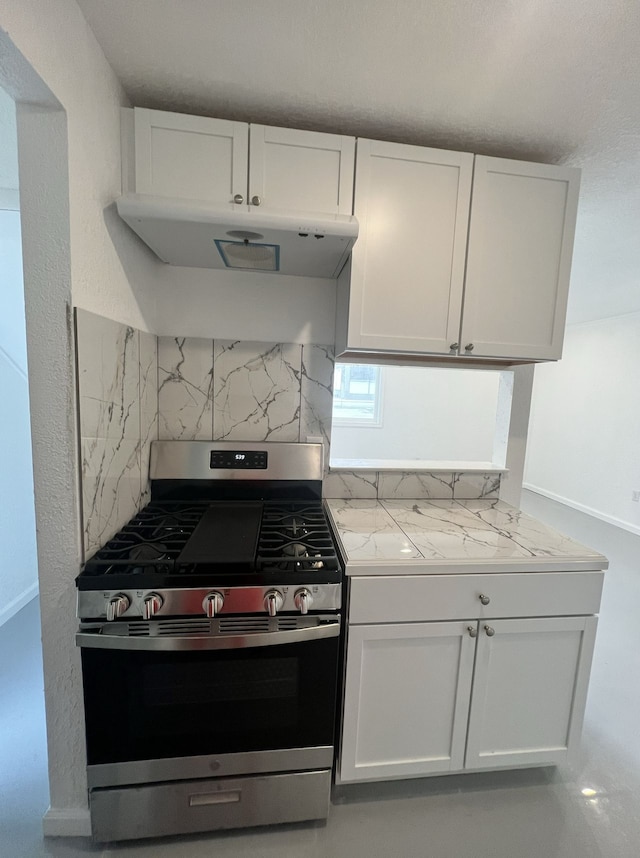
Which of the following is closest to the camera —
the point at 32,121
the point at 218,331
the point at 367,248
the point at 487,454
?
the point at 32,121

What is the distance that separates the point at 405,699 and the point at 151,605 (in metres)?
0.92

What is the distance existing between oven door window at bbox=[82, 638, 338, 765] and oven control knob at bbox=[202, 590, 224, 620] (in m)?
0.15

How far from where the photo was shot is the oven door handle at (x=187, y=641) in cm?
111

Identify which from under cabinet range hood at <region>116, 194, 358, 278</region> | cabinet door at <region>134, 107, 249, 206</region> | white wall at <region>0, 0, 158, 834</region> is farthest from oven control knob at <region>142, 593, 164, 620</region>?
cabinet door at <region>134, 107, 249, 206</region>

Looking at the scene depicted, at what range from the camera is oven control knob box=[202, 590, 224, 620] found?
111cm

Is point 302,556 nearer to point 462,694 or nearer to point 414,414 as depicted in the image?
point 462,694

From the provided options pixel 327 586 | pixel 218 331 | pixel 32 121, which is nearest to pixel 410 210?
pixel 218 331

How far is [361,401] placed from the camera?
4.98 m

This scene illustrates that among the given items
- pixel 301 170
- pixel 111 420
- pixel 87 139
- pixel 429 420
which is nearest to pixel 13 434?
pixel 111 420

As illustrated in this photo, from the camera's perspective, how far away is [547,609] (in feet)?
4.37

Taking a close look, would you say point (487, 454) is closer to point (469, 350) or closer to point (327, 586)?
point (469, 350)

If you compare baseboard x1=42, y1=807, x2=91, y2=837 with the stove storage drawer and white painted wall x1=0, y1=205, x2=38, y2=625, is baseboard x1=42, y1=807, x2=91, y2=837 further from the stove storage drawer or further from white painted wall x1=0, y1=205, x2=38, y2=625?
white painted wall x1=0, y1=205, x2=38, y2=625

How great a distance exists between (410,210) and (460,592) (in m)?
1.43

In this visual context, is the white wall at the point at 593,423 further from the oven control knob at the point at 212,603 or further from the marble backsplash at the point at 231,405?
the oven control knob at the point at 212,603
